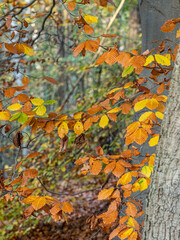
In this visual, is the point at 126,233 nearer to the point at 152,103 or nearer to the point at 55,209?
the point at 55,209

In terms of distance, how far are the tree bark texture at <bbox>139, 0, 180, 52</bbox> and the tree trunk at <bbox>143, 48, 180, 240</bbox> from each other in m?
1.25

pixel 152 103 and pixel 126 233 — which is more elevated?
pixel 152 103

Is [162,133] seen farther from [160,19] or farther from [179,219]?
[160,19]

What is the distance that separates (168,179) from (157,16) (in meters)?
1.72

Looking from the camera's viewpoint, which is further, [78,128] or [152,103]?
[78,128]

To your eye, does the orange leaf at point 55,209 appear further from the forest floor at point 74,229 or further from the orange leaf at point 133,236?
the forest floor at point 74,229

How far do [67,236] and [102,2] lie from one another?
419 cm

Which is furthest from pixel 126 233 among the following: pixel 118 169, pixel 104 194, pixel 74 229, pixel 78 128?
pixel 74 229

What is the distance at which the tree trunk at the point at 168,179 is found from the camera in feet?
3.35

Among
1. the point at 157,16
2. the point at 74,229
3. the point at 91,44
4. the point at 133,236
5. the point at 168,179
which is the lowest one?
the point at 74,229

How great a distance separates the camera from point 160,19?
2.12 m

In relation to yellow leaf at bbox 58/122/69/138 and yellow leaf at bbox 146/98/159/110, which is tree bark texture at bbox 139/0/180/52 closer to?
yellow leaf at bbox 146/98/159/110

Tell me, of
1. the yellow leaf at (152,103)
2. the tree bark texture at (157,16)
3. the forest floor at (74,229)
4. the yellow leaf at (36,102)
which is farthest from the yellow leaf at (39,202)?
the forest floor at (74,229)

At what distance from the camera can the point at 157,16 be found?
6.97ft
